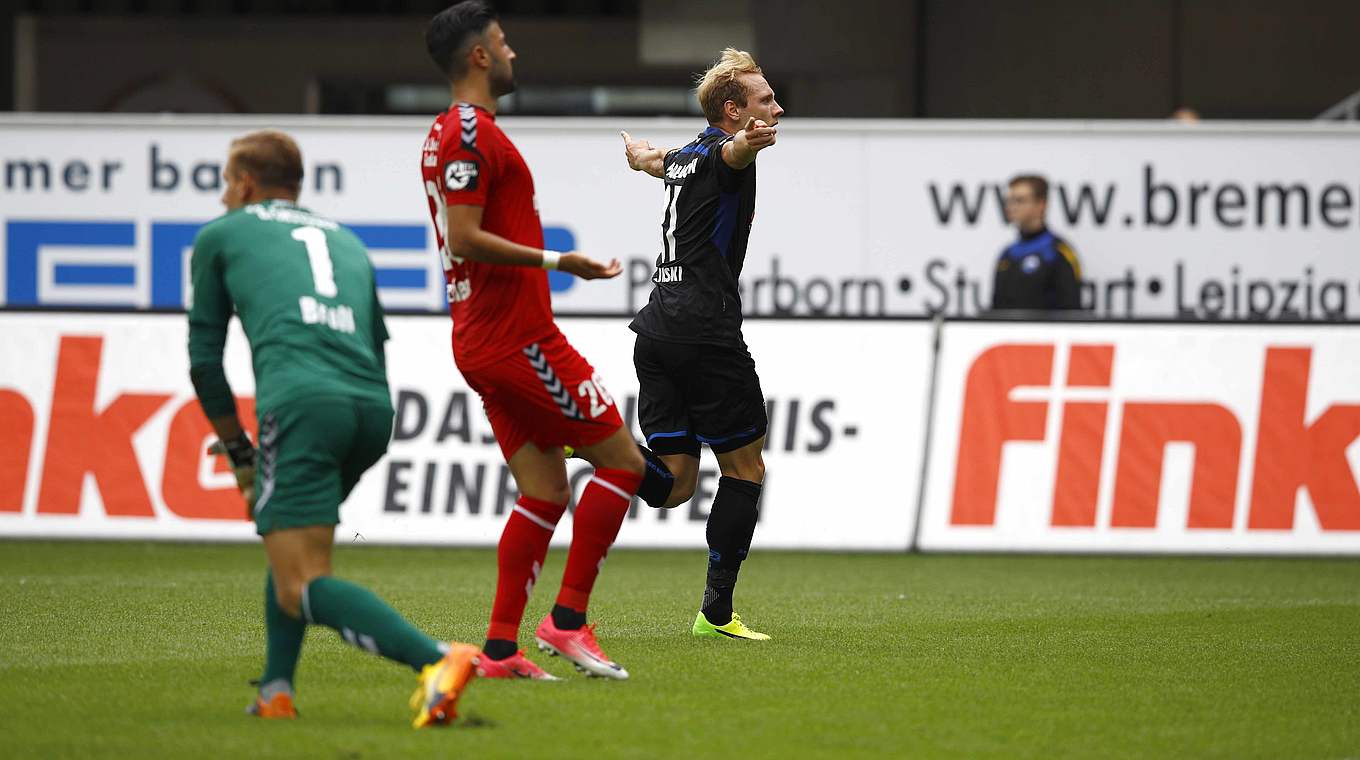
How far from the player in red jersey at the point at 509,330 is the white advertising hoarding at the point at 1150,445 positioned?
18.6ft

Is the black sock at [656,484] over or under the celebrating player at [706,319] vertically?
under

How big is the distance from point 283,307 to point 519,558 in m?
1.31

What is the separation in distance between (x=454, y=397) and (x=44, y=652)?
5.10 meters

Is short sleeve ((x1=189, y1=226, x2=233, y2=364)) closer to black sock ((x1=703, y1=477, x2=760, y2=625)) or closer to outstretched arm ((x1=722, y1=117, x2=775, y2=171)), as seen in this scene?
outstretched arm ((x1=722, y1=117, x2=775, y2=171))

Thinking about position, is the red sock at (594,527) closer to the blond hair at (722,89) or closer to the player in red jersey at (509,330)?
the player in red jersey at (509,330)

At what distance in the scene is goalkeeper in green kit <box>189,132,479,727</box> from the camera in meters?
5.09

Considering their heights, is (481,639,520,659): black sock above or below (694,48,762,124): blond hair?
below

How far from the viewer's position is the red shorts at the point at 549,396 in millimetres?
5926

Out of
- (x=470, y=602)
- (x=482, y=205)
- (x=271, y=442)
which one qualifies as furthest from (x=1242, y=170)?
(x=271, y=442)

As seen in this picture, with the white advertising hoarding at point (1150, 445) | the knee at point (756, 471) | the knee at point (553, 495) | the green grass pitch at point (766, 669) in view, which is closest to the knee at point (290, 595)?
the green grass pitch at point (766, 669)

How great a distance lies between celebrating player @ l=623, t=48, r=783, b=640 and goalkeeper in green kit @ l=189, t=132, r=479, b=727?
193 cm

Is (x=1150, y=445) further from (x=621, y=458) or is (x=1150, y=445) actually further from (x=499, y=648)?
(x=499, y=648)

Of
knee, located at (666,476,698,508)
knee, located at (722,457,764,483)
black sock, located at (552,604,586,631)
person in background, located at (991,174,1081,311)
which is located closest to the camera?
black sock, located at (552,604,586,631)

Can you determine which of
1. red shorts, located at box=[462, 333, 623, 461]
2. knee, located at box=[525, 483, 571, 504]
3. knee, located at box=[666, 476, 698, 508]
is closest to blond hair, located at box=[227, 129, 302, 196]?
red shorts, located at box=[462, 333, 623, 461]
